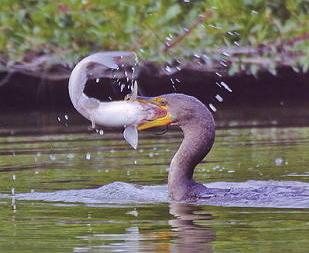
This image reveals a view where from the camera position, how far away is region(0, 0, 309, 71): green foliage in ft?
63.5

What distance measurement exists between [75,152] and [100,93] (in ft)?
28.6

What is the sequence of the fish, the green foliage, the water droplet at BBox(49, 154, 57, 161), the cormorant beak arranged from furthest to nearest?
the green foliage
the water droplet at BBox(49, 154, 57, 161)
the cormorant beak
the fish

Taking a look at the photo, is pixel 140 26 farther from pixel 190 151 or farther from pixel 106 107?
pixel 106 107

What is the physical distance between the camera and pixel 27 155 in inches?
561

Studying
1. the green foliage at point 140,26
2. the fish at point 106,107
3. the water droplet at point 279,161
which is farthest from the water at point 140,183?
the green foliage at point 140,26

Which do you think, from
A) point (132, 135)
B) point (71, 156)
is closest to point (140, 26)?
point (71, 156)

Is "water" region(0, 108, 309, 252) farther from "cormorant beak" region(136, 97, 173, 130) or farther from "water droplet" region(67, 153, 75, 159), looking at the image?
"cormorant beak" region(136, 97, 173, 130)

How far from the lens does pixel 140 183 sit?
1141cm

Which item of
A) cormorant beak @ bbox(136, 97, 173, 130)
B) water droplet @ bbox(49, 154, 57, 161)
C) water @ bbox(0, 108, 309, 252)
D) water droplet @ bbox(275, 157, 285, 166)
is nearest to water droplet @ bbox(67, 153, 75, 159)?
water @ bbox(0, 108, 309, 252)

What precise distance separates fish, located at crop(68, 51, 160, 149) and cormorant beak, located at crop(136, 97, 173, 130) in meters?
0.04

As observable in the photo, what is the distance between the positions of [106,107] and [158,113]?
0.46 m

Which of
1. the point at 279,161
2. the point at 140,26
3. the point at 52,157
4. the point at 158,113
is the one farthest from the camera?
the point at 140,26

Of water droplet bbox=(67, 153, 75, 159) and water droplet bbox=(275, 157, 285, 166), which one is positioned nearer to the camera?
water droplet bbox=(275, 157, 285, 166)

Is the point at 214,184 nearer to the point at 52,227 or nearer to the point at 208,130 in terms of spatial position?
the point at 208,130
